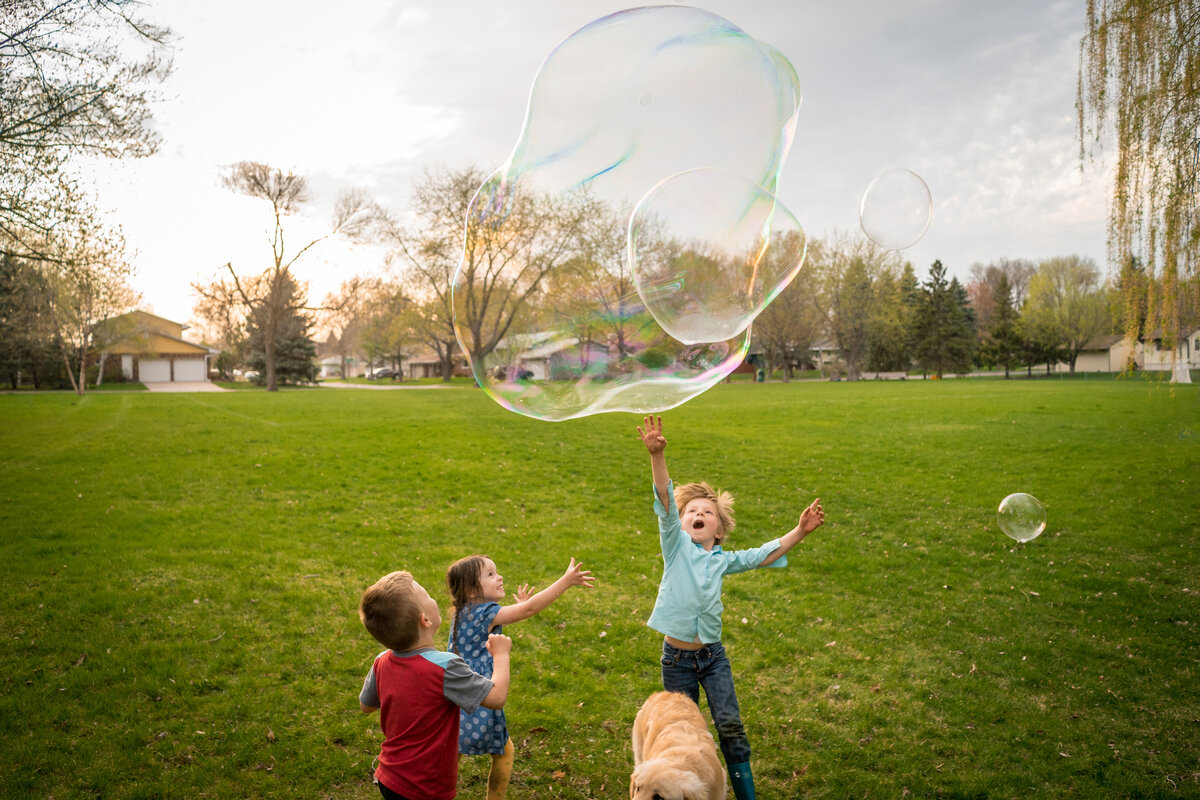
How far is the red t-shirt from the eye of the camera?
287 cm

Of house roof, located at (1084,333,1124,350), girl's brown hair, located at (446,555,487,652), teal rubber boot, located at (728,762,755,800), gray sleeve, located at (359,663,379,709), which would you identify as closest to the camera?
gray sleeve, located at (359,663,379,709)

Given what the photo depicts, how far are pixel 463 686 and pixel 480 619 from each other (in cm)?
58

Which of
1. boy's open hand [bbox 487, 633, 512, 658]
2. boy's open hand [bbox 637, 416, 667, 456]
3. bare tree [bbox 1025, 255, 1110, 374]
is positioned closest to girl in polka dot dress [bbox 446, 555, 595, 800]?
boy's open hand [bbox 487, 633, 512, 658]

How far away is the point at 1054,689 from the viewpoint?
5.94m

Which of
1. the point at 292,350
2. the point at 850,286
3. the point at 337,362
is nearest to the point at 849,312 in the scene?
the point at 850,286

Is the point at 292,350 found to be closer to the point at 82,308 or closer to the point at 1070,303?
the point at 82,308

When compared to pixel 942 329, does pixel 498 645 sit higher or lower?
lower

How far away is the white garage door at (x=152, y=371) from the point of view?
64.2m

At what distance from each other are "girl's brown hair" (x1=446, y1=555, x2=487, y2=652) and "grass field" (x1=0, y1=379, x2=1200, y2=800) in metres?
1.75

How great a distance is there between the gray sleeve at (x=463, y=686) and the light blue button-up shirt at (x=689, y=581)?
1186mm

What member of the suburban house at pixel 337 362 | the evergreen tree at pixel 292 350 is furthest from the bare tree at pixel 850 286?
the suburban house at pixel 337 362

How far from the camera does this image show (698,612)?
3738 mm

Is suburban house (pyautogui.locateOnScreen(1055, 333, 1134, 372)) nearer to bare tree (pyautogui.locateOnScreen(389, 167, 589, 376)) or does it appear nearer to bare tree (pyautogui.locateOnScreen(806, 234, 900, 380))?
bare tree (pyautogui.locateOnScreen(806, 234, 900, 380))

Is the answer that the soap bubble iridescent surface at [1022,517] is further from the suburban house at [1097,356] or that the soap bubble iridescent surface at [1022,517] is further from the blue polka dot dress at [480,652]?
the suburban house at [1097,356]
